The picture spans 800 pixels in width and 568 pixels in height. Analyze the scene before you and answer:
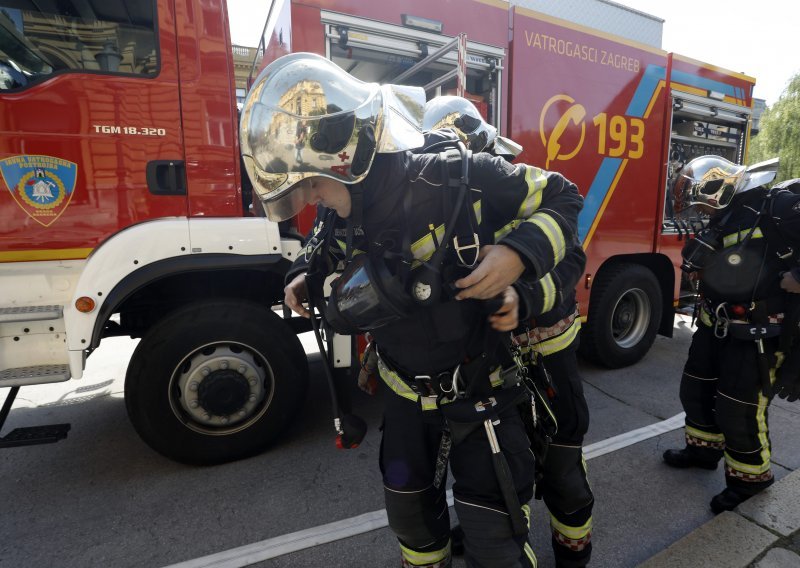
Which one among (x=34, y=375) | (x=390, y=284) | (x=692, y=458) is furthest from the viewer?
(x=692, y=458)

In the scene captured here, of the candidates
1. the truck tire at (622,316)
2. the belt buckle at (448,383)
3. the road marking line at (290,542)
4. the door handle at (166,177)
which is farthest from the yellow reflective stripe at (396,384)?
the truck tire at (622,316)

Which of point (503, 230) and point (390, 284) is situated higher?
point (503, 230)

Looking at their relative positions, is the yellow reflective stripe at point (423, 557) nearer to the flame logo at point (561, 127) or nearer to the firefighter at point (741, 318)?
the firefighter at point (741, 318)

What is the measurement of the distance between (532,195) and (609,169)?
2.93 metres

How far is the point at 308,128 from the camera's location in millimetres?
1085

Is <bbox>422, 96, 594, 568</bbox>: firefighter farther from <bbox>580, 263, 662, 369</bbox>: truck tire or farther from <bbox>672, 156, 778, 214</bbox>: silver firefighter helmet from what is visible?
<bbox>580, 263, 662, 369</bbox>: truck tire

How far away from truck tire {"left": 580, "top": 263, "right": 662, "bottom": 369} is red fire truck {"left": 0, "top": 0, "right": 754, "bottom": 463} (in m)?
1.74

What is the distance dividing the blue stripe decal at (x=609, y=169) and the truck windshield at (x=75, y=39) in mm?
2963

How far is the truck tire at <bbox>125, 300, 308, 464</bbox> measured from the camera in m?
2.44

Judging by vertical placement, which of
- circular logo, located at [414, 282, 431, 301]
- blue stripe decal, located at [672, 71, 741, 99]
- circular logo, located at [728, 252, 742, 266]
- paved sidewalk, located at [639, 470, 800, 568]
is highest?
blue stripe decal, located at [672, 71, 741, 99]

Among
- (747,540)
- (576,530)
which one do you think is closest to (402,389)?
(576,530)

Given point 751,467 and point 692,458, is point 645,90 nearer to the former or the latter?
point 692,458

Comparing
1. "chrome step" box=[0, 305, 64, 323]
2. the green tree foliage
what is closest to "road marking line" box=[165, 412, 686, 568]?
"chrome step" box=[0, 305, 64, 323]

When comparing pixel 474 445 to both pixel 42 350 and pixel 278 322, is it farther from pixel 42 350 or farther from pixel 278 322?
pixel 42 350
